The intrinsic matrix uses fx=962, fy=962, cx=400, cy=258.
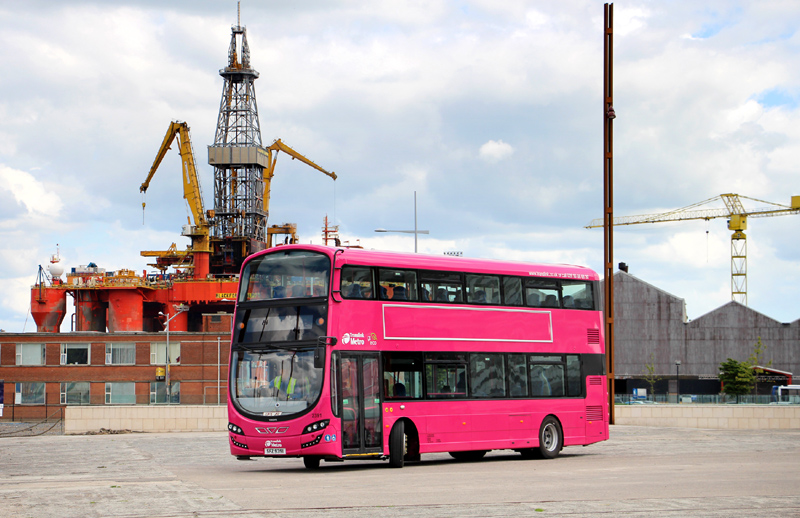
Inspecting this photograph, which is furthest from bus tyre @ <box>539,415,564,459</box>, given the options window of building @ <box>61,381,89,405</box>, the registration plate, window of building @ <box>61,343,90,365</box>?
window of building @ <box>61,343,90,365</box>

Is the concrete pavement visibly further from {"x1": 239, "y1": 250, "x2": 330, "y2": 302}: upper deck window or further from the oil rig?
the oil rig

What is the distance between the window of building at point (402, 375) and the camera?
2034 centimetres

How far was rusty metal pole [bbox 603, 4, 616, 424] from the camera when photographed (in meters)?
35.4

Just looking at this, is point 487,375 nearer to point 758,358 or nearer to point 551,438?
point 551,438

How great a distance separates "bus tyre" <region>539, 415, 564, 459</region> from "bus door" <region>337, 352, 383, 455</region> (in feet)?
17.6

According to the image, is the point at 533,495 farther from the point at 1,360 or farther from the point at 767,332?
the point at 767,332

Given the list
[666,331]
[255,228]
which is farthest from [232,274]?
[666,331]

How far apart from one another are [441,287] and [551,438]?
540cm

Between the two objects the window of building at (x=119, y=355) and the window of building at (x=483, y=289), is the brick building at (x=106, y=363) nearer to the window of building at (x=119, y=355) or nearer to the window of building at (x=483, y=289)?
the window of building at (x=119, y=355)

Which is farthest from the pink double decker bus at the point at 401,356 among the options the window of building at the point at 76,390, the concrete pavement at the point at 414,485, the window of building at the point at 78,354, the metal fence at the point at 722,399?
the window of building at the point at 78,354

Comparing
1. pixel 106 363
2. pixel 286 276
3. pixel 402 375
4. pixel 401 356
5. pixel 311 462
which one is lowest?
pixel 311 462

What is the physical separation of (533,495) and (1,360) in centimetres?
6544

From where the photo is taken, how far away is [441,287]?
21.4m

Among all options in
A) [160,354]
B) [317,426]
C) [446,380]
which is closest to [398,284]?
[446,380]
